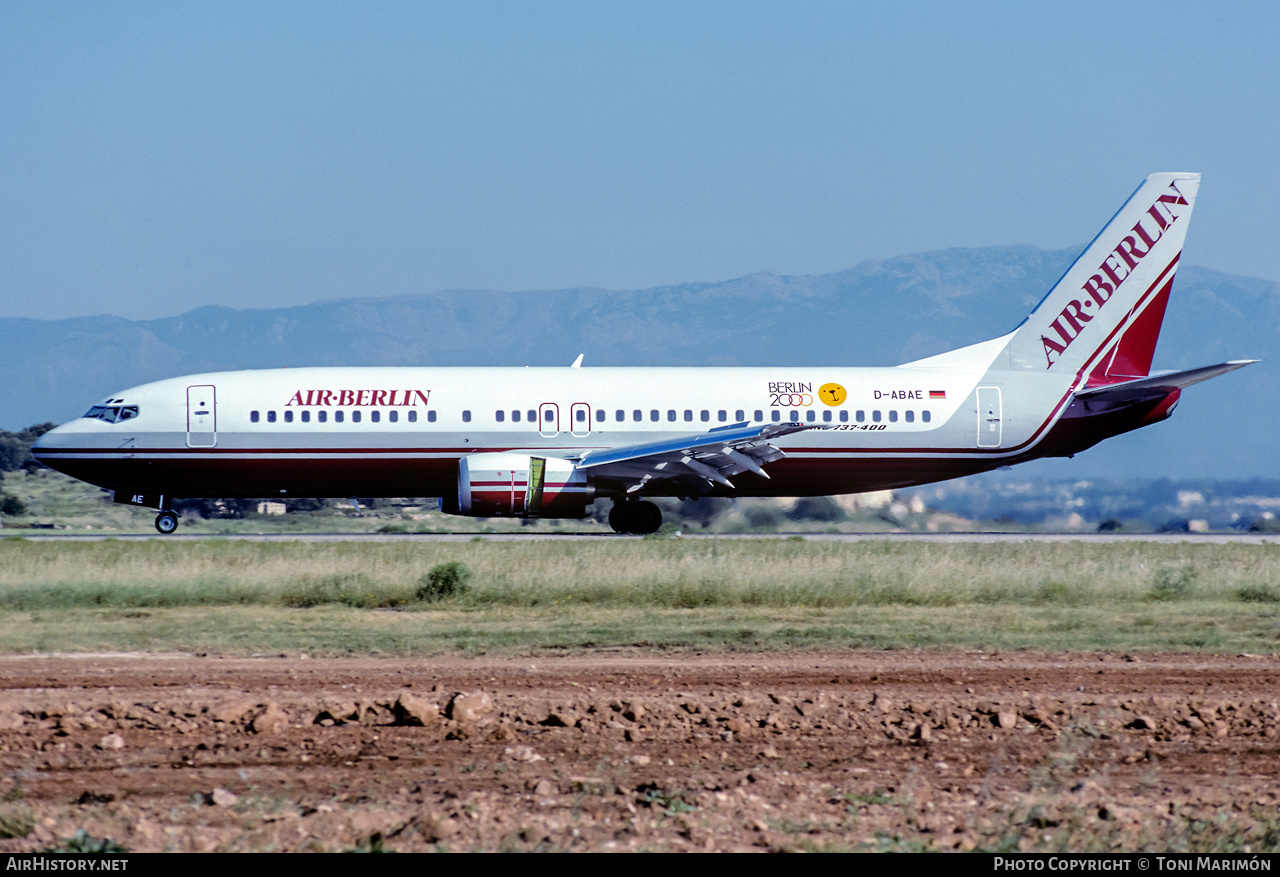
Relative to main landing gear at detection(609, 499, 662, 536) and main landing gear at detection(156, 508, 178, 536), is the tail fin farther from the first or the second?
main landing gear at detection(156, 508, 178, 536)

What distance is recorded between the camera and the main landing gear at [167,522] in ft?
104

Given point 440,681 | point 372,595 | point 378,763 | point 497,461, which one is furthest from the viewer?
point 497,461

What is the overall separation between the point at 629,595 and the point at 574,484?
375 inches

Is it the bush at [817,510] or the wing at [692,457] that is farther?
the bush at [817,510]

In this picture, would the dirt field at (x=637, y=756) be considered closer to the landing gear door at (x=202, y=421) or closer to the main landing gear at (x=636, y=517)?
the landing gear door at (x=202, y=421)

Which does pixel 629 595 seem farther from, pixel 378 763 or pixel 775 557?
pixel 378 763

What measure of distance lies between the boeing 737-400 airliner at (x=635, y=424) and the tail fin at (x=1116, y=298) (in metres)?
0.06

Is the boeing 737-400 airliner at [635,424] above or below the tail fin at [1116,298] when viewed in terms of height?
below

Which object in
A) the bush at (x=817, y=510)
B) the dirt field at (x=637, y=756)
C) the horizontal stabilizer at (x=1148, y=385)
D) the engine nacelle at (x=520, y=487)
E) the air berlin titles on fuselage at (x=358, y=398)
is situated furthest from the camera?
the bush at (x=817, y=510)

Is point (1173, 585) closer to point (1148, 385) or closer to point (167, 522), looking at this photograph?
point (1148, 385)

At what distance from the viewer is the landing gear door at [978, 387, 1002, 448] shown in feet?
105

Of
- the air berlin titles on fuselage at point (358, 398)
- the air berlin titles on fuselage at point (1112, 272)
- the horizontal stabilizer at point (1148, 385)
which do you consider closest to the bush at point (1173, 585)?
the horizontal stabilizer at point (1148, 385)
